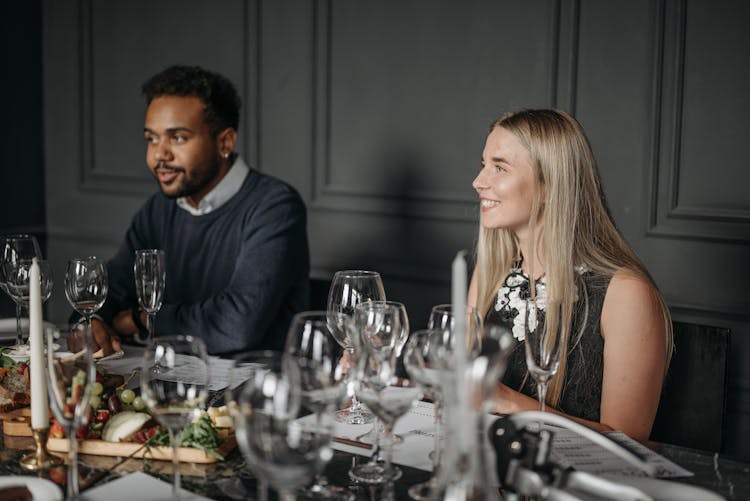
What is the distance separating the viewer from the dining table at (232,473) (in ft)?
4.41

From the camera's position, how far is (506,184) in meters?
2.18

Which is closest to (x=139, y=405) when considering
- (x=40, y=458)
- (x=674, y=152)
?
(x=40, y=458)

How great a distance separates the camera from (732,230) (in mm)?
2844

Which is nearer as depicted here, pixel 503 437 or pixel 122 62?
pixel 503 437

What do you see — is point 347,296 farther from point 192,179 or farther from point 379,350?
point 192,179

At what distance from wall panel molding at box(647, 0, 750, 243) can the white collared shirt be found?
1358 millimetres

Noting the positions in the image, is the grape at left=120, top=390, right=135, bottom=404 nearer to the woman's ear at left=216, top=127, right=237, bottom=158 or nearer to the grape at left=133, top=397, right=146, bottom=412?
the grape at left=133, top=397, right=146, bottom=412

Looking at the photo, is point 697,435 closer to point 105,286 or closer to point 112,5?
point 105,286

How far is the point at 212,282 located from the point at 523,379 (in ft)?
4.05

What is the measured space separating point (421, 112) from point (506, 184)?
4.41 feet

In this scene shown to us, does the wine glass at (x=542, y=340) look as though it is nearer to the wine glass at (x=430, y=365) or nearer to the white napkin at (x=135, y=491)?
the wine glass at (x=430, y=365)

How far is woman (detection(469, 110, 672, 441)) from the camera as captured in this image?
1.97 metres

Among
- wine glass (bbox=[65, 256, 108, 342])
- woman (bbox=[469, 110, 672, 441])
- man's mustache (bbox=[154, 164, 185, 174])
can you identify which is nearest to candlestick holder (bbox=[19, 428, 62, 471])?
wine glass (bbox=[65, 256, 108, 342])

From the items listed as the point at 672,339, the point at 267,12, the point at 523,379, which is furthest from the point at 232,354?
the point at 267,12
